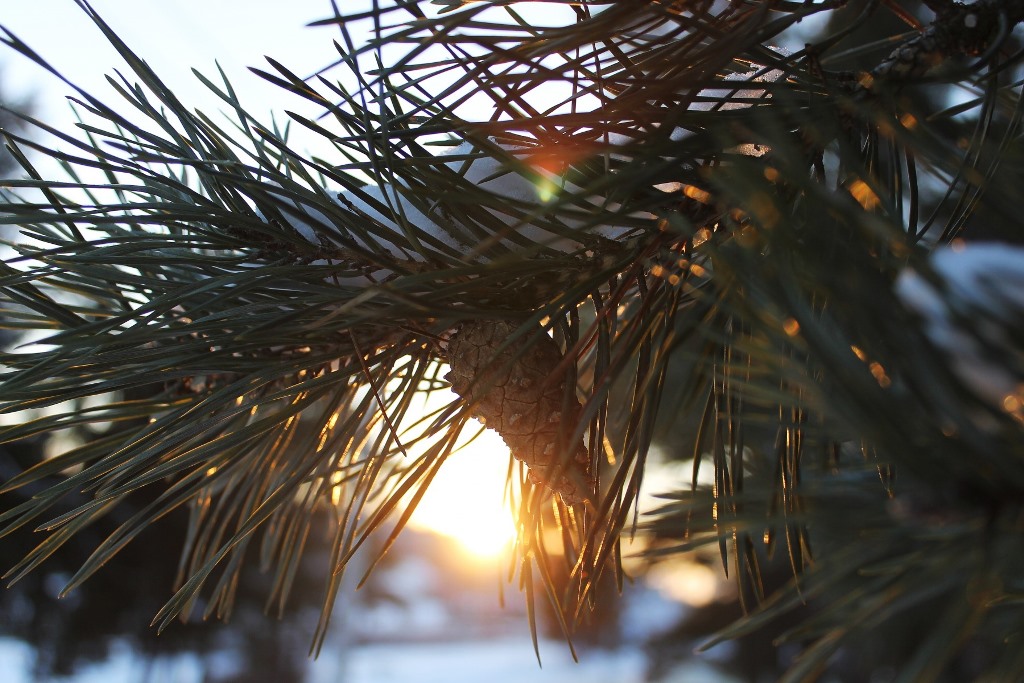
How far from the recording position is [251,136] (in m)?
0.29

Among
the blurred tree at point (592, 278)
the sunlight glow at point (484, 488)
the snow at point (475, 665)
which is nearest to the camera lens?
the blurred tree at point (592, 278)

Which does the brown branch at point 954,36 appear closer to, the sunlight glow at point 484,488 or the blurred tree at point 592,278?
the blurred tree at point 592,278

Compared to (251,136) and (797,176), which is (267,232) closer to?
(251,136)

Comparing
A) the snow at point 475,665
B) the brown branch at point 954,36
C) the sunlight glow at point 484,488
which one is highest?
the brown branch at point 954,36

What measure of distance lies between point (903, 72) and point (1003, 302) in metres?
0.11

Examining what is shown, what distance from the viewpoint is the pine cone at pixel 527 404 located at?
0.73 feet

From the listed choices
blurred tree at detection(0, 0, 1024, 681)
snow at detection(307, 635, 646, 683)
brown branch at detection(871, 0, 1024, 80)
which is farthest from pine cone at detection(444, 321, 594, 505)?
snow at detection(307, 635, 646, 683)

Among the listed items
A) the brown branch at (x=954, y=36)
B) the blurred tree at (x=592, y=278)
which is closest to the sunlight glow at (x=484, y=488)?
the blurred tree at (x=592, y=278)

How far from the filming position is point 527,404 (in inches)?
8.8

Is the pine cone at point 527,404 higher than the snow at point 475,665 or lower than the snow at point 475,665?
higher

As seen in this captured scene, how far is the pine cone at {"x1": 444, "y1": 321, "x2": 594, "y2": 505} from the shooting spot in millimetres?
223

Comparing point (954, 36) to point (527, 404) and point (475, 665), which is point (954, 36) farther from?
point (475, 665)

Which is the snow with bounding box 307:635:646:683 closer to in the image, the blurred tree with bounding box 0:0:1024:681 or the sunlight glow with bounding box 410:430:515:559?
the sunlight glow with bounding box 410:430:515:559

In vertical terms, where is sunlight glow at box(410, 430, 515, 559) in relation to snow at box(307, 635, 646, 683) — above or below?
above
